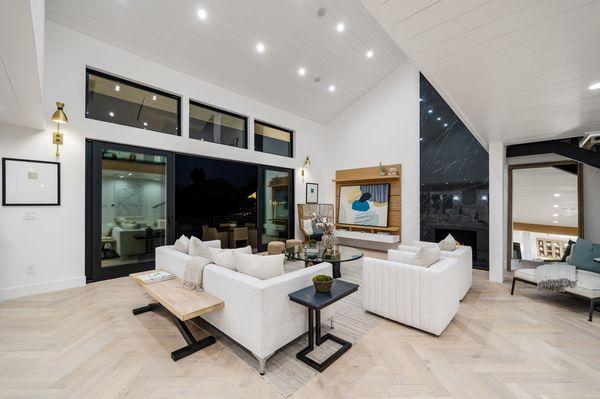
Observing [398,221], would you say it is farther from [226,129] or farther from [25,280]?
[25,280]

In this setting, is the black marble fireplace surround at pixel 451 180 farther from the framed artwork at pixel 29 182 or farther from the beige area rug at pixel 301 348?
the framed artwork at pixel 29 182

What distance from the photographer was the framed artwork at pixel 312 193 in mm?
7457

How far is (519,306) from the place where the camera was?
322 centimetres

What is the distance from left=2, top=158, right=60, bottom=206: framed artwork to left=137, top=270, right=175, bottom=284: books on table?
1991 millimetres

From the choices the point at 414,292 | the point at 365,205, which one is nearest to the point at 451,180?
the point at 365,205

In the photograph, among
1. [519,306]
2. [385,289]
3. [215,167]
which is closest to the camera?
[385,289]

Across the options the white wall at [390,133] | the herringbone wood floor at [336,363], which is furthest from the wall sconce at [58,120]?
the white wall at [390,133]

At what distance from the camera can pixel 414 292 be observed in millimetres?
2596

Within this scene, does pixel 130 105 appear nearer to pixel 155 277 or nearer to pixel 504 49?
pixel 155 277

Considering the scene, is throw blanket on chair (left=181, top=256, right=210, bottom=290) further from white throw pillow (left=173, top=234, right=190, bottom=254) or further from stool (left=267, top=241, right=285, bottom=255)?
stool (left=267, top=241, right=285, bottom=255)

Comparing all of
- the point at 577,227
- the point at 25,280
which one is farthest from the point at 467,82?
the point at 25,280

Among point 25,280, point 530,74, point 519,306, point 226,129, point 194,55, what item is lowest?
point 519,306

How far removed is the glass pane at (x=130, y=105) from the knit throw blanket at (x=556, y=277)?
6323mm

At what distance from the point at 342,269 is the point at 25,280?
4806 mm
